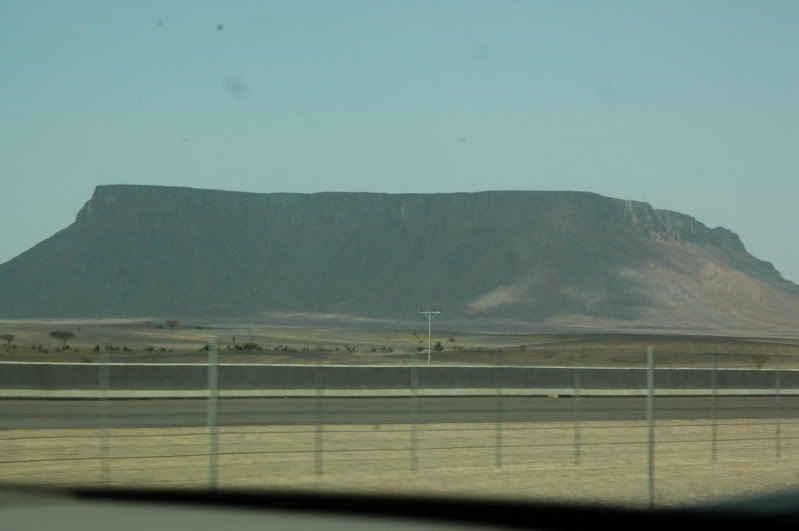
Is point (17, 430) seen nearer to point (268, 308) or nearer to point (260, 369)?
point (260, 369)

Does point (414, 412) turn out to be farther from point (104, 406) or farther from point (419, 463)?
point (104, 406)

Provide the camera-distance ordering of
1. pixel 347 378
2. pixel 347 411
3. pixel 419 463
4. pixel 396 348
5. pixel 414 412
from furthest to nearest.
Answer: pixel 396 348
pixel 347 378
pixel 347 411
pixel 419 463
pixel 414 412

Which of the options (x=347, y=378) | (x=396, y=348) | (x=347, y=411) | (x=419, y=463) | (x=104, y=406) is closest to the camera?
(x=104, y=406)

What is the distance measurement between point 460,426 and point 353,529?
678 inches

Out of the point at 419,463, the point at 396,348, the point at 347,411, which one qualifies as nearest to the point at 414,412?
the point at 419,463

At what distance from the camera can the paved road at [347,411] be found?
23516 mm

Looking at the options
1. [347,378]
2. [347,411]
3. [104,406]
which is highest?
[104,406]

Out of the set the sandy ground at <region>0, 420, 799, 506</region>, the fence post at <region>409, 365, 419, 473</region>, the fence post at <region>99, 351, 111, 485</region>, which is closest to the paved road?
the sandy ground at <region>0, 420, 799, 506</region>

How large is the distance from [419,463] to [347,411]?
9124 mm

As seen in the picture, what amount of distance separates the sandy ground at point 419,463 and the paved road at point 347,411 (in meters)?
1.03

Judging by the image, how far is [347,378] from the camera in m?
32.1

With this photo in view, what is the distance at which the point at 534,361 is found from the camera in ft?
252

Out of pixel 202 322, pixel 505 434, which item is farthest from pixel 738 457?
pixel 202 322

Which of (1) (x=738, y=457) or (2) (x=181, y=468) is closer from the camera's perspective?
(2) (x=181, y=468)
